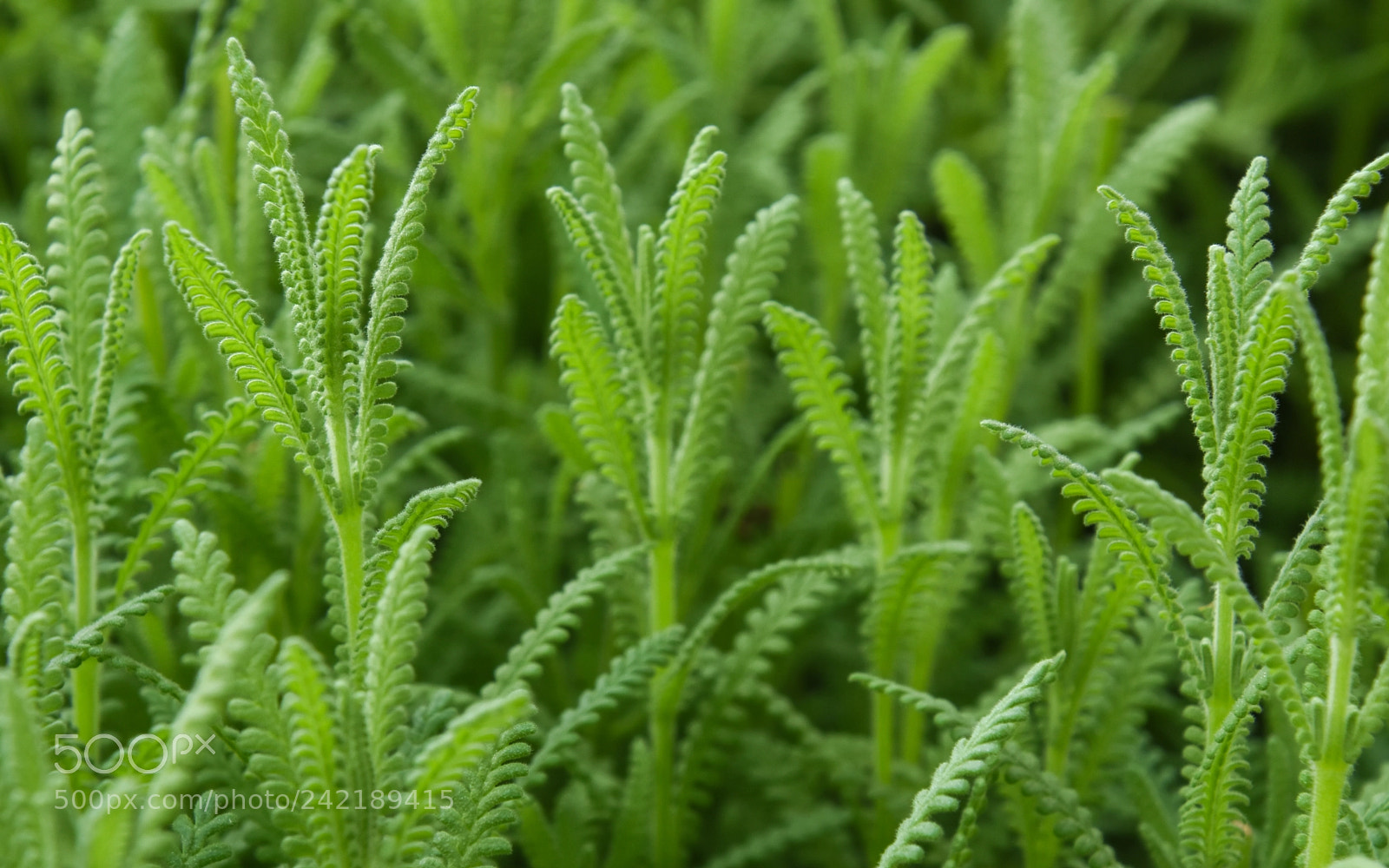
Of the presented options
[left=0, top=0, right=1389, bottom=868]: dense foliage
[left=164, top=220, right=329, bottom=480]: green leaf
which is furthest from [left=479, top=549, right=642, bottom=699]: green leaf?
[left=164, top=220, right=329, bottom=480]: green leaf

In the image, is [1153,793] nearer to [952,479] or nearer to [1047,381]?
[952,479]

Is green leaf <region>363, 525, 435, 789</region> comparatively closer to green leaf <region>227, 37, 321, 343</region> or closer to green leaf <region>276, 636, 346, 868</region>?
green leaf <region>276, 636, 346, 868</region>

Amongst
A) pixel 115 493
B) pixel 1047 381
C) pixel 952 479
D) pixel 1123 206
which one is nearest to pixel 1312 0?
pixel 1047 381

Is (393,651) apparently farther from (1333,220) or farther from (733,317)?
(1333,220)

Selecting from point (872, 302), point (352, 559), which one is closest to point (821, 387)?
point (872, 302)

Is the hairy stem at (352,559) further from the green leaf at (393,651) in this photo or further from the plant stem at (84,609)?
the plant stem at (84,609)

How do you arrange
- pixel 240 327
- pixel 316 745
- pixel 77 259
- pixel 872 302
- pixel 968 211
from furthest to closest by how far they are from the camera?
pixel 968 211 < pixel 872 302 < pixel 77 259 < pixel 240 327 < pixel 316 745

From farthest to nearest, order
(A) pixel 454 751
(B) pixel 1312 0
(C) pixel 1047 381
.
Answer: (B) pixel 1312 0 → (C) pixel 1047 381 → (A) pixel 454 751

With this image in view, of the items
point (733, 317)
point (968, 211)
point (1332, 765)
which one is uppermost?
point (968, 211)
